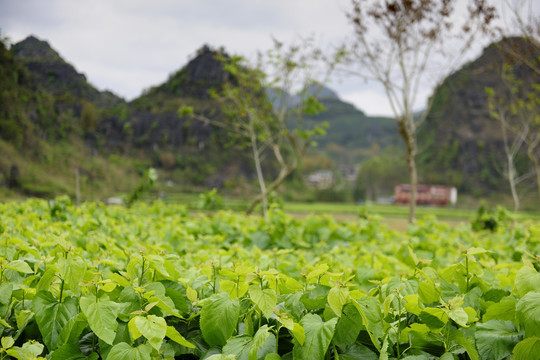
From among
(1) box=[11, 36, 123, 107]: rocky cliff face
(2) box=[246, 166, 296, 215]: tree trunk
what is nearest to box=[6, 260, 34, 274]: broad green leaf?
(2) box=[246, 166, 296, 215]: tree trunk

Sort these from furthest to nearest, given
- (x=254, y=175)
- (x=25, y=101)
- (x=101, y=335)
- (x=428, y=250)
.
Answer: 1. (x=254, y=175)
2. (x=25, y=101)
3. (x=428, y=250)
4. (x=101, y=335)

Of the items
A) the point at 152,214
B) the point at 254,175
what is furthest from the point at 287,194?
the point at 152,214

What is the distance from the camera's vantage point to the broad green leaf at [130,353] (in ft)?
3.06

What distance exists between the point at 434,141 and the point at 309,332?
64.0 metres

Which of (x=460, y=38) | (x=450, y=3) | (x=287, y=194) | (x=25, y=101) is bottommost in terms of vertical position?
(x=287, y=194)

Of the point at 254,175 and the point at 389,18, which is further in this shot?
the point at 254,175

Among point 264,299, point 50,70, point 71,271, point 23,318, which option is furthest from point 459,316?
point 50,70

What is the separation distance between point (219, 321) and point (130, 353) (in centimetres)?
21

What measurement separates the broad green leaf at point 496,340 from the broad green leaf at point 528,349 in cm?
9

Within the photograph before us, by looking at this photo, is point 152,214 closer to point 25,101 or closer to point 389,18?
point 389,18

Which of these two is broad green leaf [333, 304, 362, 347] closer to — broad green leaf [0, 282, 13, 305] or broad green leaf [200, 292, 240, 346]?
broad green leaf [200, 292, 240, 346]

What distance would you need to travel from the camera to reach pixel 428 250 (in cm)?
310

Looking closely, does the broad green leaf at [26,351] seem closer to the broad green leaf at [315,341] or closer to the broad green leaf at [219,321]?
the broad green leaf at [219,321]

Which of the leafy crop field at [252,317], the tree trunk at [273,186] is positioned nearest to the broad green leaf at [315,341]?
the leafy crop field at [252,317]
